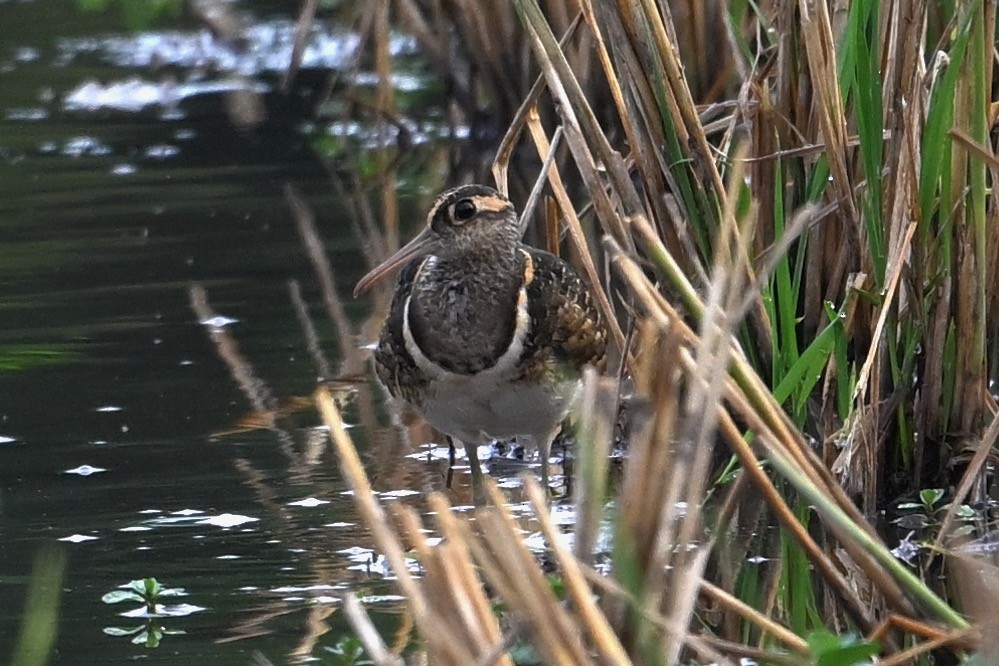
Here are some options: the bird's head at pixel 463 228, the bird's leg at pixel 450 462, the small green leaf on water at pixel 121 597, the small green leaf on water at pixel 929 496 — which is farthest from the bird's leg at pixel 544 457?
the small green leaf on water at pixel 121 597

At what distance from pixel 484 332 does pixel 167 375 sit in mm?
1585

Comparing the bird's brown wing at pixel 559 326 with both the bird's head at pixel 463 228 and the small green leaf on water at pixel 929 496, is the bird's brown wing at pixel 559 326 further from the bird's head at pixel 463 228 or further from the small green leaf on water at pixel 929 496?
the small green leaf on water at pixel 929 496

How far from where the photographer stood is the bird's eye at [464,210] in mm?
4488

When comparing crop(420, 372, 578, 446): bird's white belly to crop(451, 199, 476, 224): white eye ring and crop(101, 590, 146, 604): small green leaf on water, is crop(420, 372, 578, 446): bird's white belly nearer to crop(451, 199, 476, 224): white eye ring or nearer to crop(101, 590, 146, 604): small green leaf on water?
crop(451, 199, 476, 224): white eye ring

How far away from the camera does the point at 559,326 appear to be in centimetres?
446

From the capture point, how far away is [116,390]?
18.2 ft

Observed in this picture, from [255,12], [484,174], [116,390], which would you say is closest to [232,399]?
[116,390]

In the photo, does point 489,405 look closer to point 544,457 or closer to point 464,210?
point 544,457

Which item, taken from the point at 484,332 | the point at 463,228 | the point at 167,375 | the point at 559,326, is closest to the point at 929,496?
the point at 559,326

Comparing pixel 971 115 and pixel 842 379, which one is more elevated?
pixel 971 115

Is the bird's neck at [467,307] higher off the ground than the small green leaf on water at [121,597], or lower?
higher

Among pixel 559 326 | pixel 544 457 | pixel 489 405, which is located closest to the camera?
pixel 489 405

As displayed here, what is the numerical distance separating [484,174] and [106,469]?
3.62 m

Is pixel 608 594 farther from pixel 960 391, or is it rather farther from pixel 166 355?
pixel 166 355
